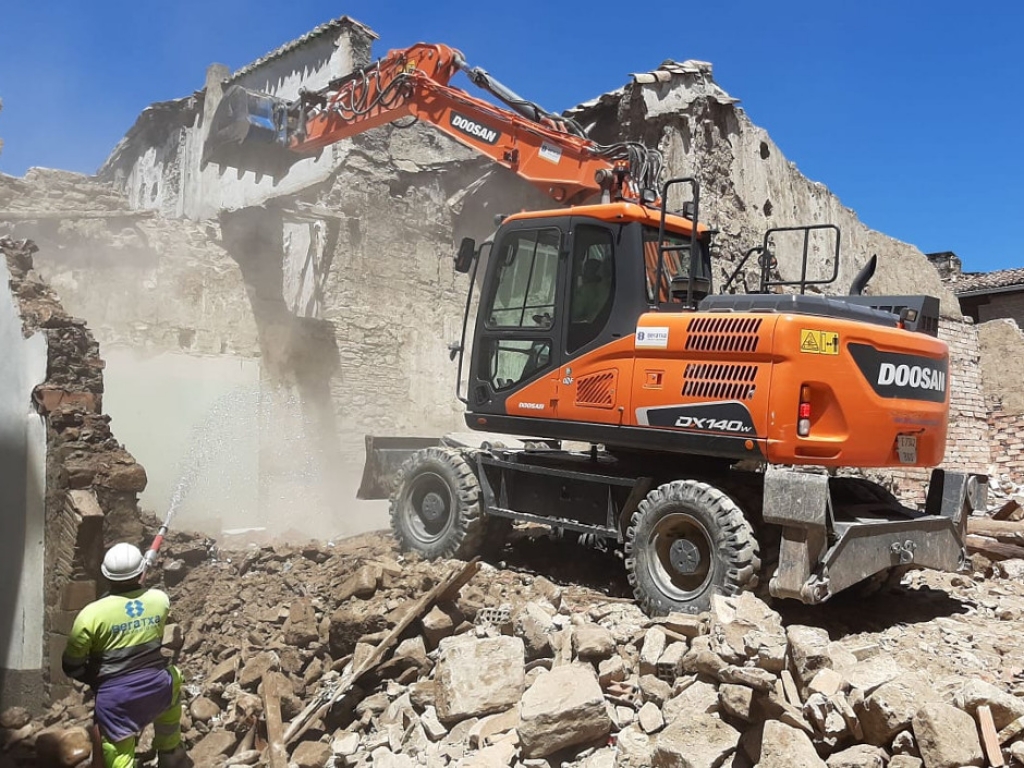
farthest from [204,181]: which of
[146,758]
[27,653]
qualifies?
[146,758]

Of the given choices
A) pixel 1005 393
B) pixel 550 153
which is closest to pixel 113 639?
pixel 550 153

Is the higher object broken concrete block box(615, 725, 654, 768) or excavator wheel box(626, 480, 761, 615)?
excavator wheel box(626, 480, 761, 615)

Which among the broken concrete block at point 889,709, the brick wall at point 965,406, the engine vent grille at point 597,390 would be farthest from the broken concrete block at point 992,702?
the brick wall at point 965,406

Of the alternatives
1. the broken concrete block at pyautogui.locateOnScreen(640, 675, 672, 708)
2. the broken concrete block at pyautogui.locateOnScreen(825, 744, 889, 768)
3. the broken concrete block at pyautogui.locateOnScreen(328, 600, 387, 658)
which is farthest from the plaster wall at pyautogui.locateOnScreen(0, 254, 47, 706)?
the broken concrete block at pyautogui.locateOnScreen(825, 744, 889, 768)

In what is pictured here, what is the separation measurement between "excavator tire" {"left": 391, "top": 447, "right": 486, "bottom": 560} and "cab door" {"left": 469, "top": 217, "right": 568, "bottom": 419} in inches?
21.8

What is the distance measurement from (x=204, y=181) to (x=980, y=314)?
17.2 meters

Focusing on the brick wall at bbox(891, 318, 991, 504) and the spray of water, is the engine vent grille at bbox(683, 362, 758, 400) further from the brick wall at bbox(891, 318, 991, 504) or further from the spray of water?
the brick wall at bbox(891, 318, 991, 504)

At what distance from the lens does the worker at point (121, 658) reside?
4.50 metres

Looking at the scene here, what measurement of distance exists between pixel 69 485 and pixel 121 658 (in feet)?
8.36

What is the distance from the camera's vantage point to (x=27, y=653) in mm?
6840

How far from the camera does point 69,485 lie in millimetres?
6582

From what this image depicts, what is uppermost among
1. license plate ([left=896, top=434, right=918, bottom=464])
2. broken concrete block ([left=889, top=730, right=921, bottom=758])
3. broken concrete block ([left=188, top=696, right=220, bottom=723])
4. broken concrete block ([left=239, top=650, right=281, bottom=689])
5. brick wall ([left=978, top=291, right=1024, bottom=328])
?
brick wall ([left=978, top=291, right=1024, bottom=328])

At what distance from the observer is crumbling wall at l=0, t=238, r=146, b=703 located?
6.38 metres

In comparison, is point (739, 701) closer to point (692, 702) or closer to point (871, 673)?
point (692, 702)
